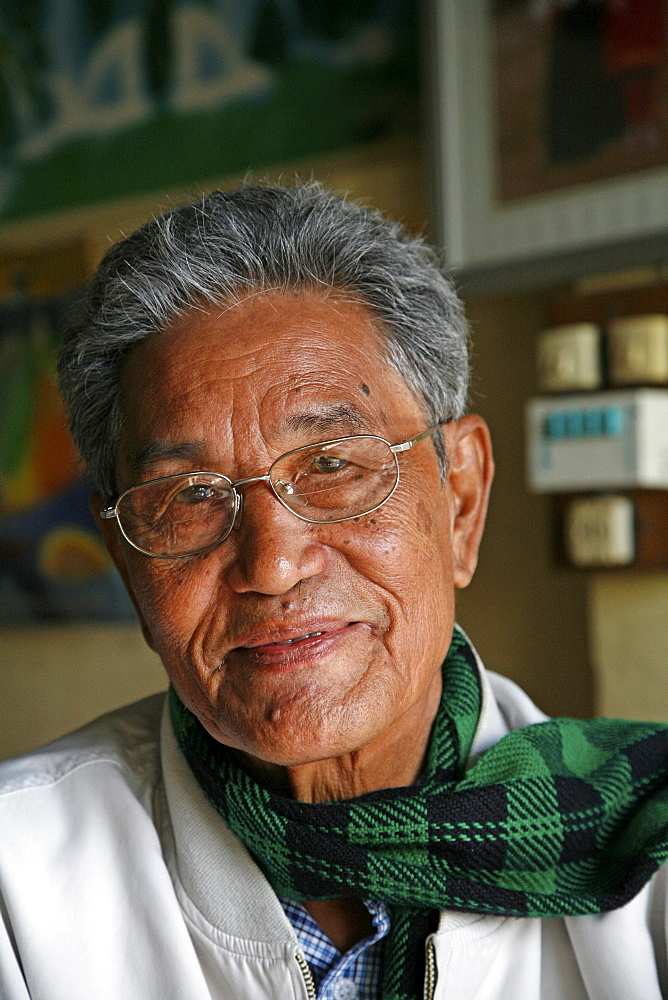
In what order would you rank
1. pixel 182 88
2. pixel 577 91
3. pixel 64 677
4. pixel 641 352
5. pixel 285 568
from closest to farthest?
1. pixel 285 568
2. pixel 641 352
3. pixel 577 91
4. pixel 182 88
5. pixel 64 677

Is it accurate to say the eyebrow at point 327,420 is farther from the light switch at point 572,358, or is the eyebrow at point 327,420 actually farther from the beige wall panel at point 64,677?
the beige wall panel at point 64,677

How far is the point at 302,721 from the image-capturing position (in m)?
1.09

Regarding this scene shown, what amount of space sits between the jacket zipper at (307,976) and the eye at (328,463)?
1.81 feet

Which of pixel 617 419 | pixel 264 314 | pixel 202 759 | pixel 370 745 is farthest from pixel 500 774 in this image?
pixel 617 419

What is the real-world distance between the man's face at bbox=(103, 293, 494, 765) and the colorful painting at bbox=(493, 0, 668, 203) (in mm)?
942

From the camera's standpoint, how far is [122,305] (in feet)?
4.07

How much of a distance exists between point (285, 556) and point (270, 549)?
2cm

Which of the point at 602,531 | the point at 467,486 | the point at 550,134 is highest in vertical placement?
the point at 550,134

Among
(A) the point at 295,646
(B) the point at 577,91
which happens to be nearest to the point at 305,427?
(A) the point at 295,646

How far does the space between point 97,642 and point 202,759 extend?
178 centimetres

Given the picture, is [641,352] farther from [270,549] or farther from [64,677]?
[64,677]

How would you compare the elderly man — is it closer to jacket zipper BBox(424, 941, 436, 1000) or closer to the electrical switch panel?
jacket zipper BBox(424, 941, 436, 1000)

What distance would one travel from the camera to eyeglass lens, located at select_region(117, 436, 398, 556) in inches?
44.6

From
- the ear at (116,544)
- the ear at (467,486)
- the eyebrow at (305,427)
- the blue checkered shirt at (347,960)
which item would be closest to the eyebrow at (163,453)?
the eyebrow at (305,427)
